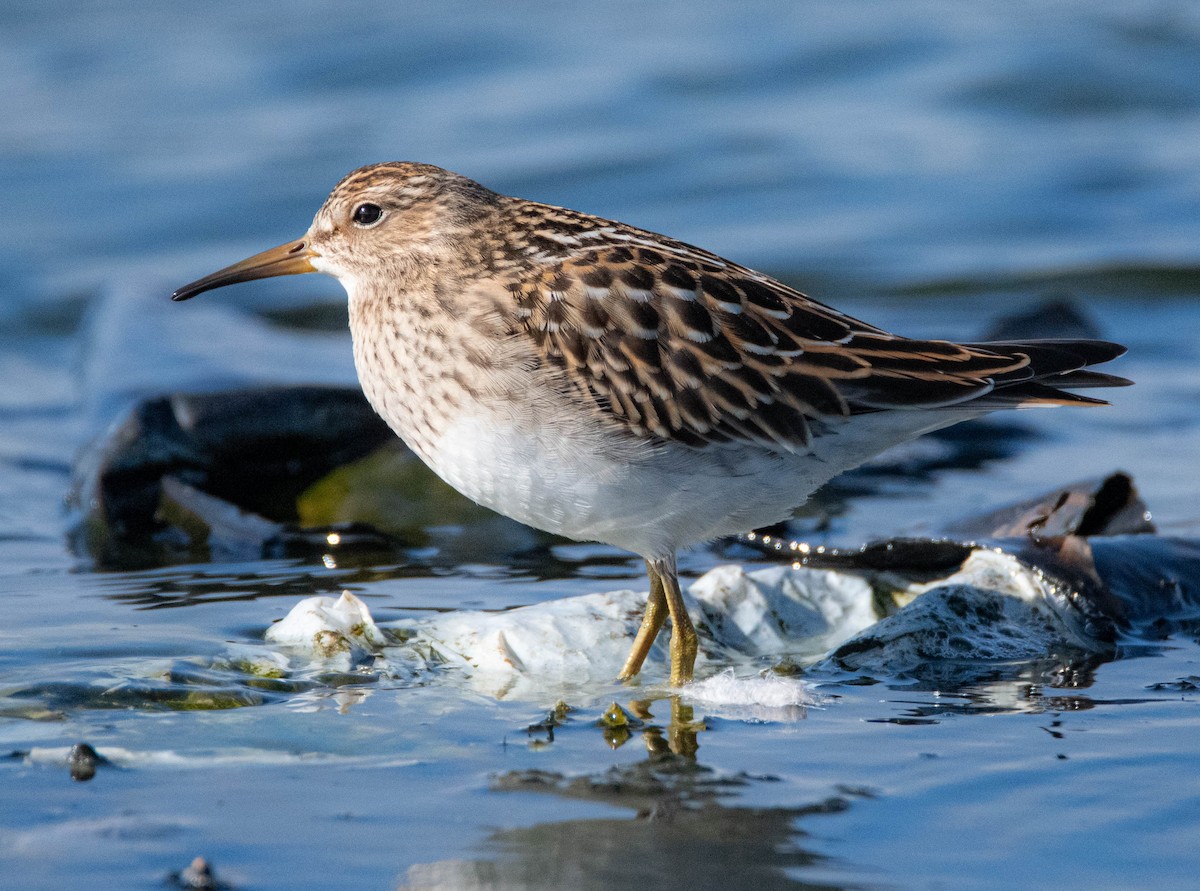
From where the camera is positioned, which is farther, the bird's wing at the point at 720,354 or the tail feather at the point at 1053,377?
the tail feather at the point at 1053,377

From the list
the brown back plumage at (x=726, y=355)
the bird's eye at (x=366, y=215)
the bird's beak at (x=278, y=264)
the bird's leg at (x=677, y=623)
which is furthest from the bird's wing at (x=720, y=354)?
the bird's beak at (x=278, y=264)

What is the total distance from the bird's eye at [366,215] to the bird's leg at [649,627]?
1.62 metres

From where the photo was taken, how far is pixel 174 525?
716cm

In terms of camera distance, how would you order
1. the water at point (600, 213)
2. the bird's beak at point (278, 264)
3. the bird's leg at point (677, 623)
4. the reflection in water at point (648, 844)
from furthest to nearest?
the bird's beak at point (278, 264) → the bird's leg at point (677, 623) → the water at point (600, 213) → the reflection in water at point (648, 844)

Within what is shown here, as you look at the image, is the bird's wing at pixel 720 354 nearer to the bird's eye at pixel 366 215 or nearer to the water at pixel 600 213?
the bird's eye at pixel 366 215

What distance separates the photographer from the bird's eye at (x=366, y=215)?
5801 millimetres

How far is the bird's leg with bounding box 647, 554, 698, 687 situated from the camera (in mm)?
5180

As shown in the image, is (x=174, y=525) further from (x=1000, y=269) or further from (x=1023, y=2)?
(x=1023, y=2)

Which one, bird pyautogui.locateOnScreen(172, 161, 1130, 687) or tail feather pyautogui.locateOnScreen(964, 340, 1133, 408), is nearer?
bird pyautogui.locateOnScreen(172, 161, 1130, 687)

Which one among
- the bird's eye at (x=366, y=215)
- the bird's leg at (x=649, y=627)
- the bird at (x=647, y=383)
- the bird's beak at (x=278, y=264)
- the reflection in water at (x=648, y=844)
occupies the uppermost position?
the bird's eye at (x=366, y=215)

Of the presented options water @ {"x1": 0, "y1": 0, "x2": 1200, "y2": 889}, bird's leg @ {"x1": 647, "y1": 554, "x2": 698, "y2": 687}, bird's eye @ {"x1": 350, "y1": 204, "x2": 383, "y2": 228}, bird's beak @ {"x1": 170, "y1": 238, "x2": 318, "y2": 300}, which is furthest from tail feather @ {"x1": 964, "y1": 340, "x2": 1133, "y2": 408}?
bird's beak @ {"x1": 170, "y1": 238, "x2": 318, "y2": 300}

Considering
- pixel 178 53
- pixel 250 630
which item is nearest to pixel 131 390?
pixel 250 630

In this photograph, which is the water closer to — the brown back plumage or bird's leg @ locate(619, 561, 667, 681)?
bird's leg @ locate(619, 561, 667, 681)

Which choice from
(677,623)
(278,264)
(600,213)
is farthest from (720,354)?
(600,213)
